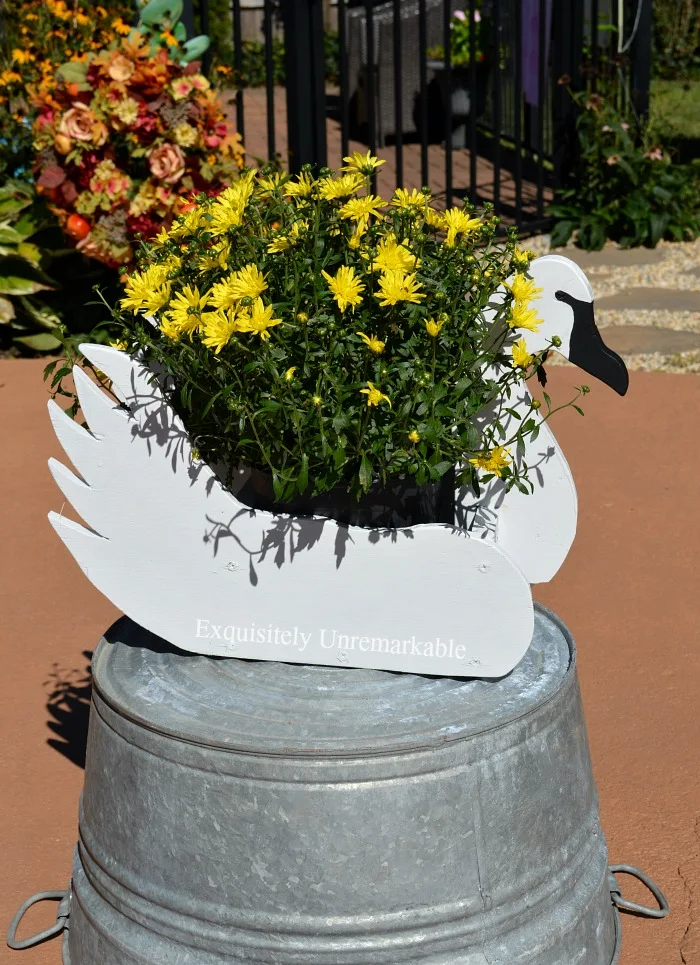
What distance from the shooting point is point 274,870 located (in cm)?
165

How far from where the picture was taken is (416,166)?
877 cm

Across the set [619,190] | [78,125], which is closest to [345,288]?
[78,125]

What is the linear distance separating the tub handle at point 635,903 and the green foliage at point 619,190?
5573mm

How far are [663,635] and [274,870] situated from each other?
5.65 feet

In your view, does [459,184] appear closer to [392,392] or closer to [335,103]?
[335,103]

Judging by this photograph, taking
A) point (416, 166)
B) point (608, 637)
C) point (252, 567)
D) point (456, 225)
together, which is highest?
point (456, 225)

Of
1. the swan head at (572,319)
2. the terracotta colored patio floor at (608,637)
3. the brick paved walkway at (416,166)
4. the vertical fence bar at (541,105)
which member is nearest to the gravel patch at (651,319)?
the terracotta colored patio floor at (608,637)

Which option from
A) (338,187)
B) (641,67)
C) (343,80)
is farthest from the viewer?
(641,67)

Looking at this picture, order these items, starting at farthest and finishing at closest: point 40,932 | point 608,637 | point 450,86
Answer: point 450,86
point 608,637
point 40,932

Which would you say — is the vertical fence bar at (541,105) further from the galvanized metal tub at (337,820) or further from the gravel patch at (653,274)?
the galvanized metal tub at (337,820)

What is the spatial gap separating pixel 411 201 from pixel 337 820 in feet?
3.21

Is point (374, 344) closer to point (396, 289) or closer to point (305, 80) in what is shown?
point (396, 289)

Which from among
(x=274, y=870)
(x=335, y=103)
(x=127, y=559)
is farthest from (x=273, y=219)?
(x=335, y=103)

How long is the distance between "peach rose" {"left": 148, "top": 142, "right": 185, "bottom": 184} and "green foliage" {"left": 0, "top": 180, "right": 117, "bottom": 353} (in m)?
0.65
